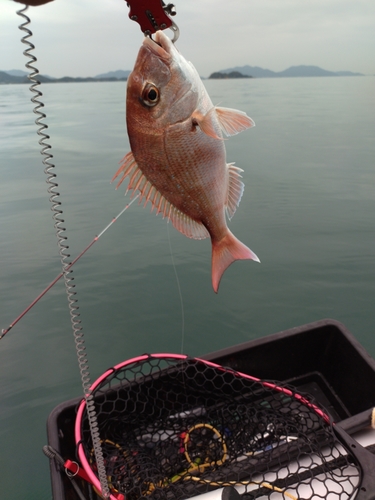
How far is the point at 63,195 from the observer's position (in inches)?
367

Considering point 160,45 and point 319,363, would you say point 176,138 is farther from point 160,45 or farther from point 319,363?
point 319,363

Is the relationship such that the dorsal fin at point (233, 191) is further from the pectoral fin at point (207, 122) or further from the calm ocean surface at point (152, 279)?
the calm ocean surface at point (152, 279)

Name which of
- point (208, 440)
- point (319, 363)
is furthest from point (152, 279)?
point (208, 440)

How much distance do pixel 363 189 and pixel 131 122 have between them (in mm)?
8831

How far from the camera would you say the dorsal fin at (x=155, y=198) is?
1.73 metres

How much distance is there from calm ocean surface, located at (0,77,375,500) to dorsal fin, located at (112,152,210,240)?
2539 millimetres

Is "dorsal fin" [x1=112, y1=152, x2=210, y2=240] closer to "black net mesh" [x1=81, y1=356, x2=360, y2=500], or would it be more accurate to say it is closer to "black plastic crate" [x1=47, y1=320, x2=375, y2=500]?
"black net mesh" [x1=81, y1=356, x2=360, y2=500]

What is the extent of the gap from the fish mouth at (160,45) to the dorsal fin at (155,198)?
17.0 inches

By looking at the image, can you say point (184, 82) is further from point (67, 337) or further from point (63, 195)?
point (63, 195)

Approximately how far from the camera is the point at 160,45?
1.58 meters

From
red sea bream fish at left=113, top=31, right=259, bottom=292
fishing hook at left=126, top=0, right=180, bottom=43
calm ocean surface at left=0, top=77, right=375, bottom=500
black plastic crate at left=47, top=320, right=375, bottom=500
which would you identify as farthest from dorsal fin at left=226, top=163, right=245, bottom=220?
calm ocean surface at left=0, top=77, right=375, bottom=500

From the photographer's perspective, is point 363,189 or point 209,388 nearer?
point 209,388

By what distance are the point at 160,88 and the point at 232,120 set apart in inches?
14.8

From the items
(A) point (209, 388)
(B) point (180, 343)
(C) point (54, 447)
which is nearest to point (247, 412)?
(A) point (209, 388)
